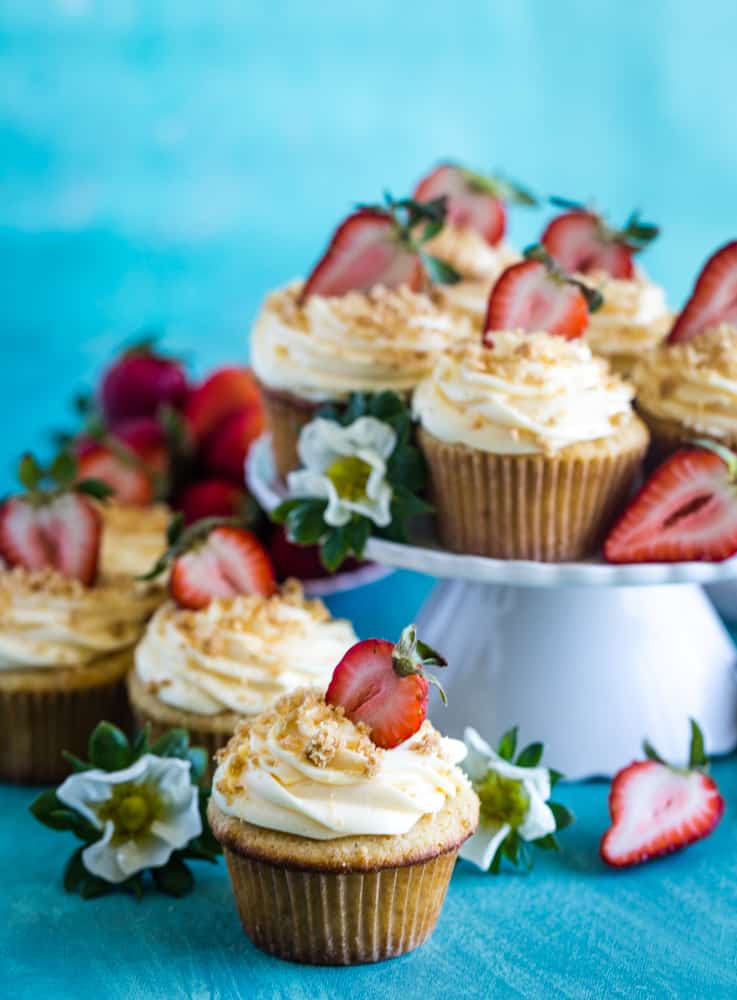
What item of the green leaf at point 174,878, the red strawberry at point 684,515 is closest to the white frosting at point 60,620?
the green leaf at point 174,878

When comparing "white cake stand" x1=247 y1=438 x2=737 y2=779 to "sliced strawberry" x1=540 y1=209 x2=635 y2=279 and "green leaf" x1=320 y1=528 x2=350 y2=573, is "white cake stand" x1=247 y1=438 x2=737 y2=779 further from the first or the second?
"sliced strawberry" x1=540 y1=209 x2=635 y2=279

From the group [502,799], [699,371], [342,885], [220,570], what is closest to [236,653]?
[220,570]

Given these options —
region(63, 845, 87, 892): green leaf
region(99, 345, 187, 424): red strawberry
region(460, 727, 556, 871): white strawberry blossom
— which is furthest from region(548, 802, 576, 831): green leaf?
region(99, 345, 187, 424): red strawberry

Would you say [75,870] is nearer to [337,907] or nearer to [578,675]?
[337,907]

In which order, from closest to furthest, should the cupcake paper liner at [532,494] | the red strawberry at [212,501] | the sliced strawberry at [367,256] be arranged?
the cupcake paper liner at [532,494], the sliced strawberry at [367,256], the red strawberry at [212,501]

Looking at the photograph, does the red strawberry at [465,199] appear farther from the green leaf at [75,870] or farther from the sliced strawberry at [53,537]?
the green leaf at [75,870]

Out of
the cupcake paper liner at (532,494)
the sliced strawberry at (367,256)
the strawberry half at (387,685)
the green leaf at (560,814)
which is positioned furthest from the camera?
the sliced strawberry at (367,256)
